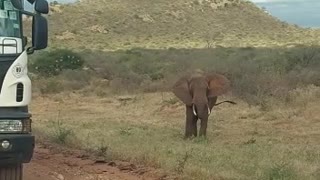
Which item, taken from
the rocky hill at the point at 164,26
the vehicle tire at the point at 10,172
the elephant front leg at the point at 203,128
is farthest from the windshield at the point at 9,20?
the rocky hill at the point at 164,26

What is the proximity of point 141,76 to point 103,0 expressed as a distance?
1965 inches

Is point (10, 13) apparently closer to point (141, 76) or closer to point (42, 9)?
point (42, 9)

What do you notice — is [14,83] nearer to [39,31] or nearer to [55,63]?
[39,31]

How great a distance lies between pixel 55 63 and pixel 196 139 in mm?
23711

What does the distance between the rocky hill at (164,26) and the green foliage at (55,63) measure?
24537 mm

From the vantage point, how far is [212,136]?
1892 cm

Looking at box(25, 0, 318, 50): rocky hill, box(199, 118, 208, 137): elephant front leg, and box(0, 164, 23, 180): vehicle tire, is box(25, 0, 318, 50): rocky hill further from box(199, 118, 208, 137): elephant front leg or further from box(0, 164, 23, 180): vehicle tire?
box(0, 164, 23, 180): vehicle tire

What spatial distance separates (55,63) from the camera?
40.2 metres

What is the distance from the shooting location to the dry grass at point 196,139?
41.5 ft

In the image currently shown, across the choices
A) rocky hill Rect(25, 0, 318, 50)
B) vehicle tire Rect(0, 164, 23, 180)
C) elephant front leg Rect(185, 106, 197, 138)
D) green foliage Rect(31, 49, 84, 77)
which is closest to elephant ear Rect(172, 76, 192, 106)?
elephant front leg Rect(185, 106, 197, 138)

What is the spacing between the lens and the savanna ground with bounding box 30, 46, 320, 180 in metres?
13.3

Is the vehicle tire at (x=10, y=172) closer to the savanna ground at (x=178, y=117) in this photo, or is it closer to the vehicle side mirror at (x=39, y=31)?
the vehicle side mirror at (x=39, y=31)

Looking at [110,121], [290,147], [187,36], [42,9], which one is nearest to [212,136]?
[290,147]

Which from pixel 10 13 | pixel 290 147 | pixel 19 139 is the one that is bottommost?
pixel 290 147
